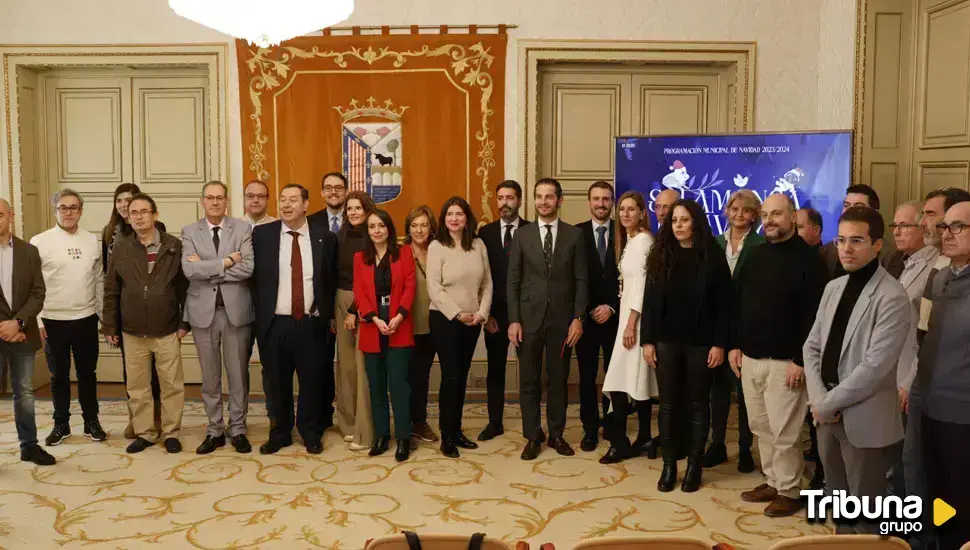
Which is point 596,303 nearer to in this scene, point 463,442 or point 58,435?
point 463,442

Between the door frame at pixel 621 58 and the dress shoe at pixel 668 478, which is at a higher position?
the door frame at pixel 621 58

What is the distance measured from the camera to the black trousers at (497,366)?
5.11 metres

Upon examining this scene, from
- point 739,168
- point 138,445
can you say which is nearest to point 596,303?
point 739,168

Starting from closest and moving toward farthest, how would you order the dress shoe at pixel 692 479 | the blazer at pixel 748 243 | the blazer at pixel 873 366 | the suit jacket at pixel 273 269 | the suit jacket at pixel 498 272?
1. the blazer at pixel 873 366
2. the dress shoe at pixel 692 479
3. the blazer at pixel 748 243
4. the suit jacket at pixel 273 269
5. the suit jacket at pixel 498 272

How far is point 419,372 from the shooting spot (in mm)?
5145

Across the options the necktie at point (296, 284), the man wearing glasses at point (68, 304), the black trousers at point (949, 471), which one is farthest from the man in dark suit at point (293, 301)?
the black trousers at point (949, 471)

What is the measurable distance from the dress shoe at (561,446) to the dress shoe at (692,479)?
2.54 ft

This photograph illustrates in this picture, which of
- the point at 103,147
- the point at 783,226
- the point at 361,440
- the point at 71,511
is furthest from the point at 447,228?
the point at 103,147

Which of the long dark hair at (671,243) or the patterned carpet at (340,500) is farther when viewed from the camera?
the long dark hair at (671,243)

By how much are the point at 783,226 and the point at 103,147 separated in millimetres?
5417

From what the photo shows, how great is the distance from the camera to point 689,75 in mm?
6551

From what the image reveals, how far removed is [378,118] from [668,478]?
361 centimetres

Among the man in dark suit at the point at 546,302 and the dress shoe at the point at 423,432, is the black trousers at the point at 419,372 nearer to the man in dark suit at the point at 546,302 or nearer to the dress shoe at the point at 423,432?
the dress shoe at the point at 423,432

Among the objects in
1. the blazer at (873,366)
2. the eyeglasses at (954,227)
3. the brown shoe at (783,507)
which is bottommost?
the brown shoe at (783,507)
